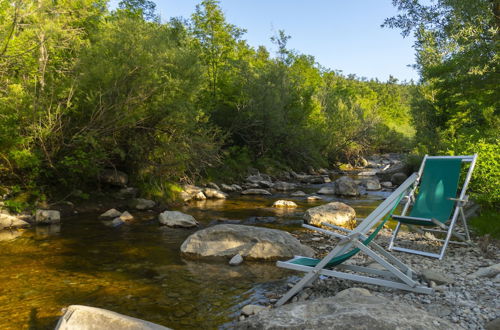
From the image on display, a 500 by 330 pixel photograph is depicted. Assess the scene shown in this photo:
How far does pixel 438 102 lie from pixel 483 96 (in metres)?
8.57

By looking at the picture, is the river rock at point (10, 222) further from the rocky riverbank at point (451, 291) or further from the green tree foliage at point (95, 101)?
the rocky riverbank at point (451, 291)

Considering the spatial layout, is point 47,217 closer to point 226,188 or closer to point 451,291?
point 226,188

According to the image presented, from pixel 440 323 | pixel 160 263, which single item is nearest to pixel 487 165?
pixel 440 323

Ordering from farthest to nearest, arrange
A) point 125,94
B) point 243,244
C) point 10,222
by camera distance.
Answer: point 125,94 → point 10,222 → point 243,244

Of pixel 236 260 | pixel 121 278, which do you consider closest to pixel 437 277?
pixel 236 260

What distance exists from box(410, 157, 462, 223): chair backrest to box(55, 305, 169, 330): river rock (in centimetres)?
502

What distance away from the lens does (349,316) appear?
3406mm

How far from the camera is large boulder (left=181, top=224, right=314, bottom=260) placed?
7227 mm

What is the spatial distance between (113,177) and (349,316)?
11148 millimetres

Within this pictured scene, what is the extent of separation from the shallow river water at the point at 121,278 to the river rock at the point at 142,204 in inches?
106

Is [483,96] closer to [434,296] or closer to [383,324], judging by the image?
[434,296]

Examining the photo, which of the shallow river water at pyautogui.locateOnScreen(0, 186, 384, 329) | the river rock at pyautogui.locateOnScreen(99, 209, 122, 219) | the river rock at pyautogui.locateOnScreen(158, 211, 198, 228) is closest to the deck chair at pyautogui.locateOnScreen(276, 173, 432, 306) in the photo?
the shallow river water at pyautogui.locateOnScreen(0, 186, 384, 329)

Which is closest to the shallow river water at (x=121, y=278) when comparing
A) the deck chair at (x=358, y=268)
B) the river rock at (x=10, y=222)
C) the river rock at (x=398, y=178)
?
the river rock at (x=10, y=222)

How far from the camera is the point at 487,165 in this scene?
→ 8.06 metres
